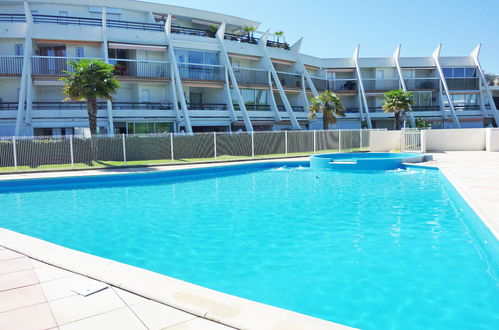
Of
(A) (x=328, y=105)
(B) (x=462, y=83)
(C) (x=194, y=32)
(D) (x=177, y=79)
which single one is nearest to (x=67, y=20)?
(C) (x=194, y=32)

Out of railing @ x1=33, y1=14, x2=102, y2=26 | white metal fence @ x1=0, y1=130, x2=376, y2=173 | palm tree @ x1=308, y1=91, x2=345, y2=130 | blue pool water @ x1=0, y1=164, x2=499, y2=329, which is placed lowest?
blue pool water @ x1=0, y1=164, x2=499, y2=329

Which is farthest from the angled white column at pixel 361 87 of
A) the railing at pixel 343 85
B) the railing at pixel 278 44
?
the railing at pixel 278 44

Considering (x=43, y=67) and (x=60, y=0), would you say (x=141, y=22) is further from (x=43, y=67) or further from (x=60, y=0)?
(x=43, y=67)

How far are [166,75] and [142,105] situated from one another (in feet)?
9.17

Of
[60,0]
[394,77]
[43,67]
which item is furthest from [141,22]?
[394,77]

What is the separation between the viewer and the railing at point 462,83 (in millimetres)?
39656

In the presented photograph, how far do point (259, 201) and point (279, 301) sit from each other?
19.7 feet

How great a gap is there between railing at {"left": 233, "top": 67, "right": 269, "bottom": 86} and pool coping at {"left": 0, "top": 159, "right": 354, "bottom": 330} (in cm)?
2727

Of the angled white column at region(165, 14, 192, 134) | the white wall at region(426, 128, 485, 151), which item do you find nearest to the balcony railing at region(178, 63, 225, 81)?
the angled white column at region(165, 14, 192, 134)

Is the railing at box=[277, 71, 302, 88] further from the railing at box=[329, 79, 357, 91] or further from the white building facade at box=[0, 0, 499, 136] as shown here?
the railing at box=[329, 79, 357, 91]

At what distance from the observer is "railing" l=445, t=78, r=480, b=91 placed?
3966cm

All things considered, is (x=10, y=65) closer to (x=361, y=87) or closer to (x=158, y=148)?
(x=158, y=148)

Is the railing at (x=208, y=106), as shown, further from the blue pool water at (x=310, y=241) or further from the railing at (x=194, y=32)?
the blue pool water at (x=310, y=241)

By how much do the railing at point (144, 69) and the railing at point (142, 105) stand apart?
75.7 inches
